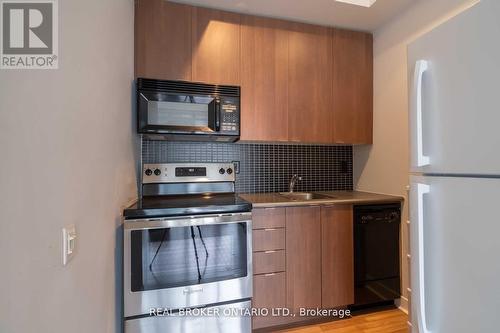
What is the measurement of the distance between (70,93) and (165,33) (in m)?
1.28

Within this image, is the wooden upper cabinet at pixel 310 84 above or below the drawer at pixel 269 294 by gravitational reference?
above

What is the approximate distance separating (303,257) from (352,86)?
5.47 ft

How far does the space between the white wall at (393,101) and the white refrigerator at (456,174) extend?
3.94ft

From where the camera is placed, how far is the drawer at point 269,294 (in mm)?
1730

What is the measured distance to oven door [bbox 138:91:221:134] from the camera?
167cm

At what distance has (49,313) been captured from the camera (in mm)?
677

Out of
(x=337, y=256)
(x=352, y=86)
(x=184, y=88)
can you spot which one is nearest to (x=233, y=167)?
(x=184, y=88)

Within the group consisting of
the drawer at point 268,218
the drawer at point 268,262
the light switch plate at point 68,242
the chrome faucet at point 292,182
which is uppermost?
the chrome faucet at point 292,182

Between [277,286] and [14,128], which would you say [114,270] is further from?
[277,286]

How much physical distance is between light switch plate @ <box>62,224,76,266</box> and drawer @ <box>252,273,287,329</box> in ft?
4.14

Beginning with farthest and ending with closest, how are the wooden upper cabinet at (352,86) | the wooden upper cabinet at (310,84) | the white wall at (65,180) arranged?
the wooden upper cabinet at (352,86) → the wooden upper cabinet at (310,84) → the white wall at (65,180)

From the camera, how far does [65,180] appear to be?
77cm

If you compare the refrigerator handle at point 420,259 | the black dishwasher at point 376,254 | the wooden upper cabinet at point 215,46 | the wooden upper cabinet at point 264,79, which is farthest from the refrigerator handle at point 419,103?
the wooden upper cabinet at point 215,46

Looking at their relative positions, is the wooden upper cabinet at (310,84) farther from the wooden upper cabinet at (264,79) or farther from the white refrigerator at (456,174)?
the white refrigerator at (456,174)
